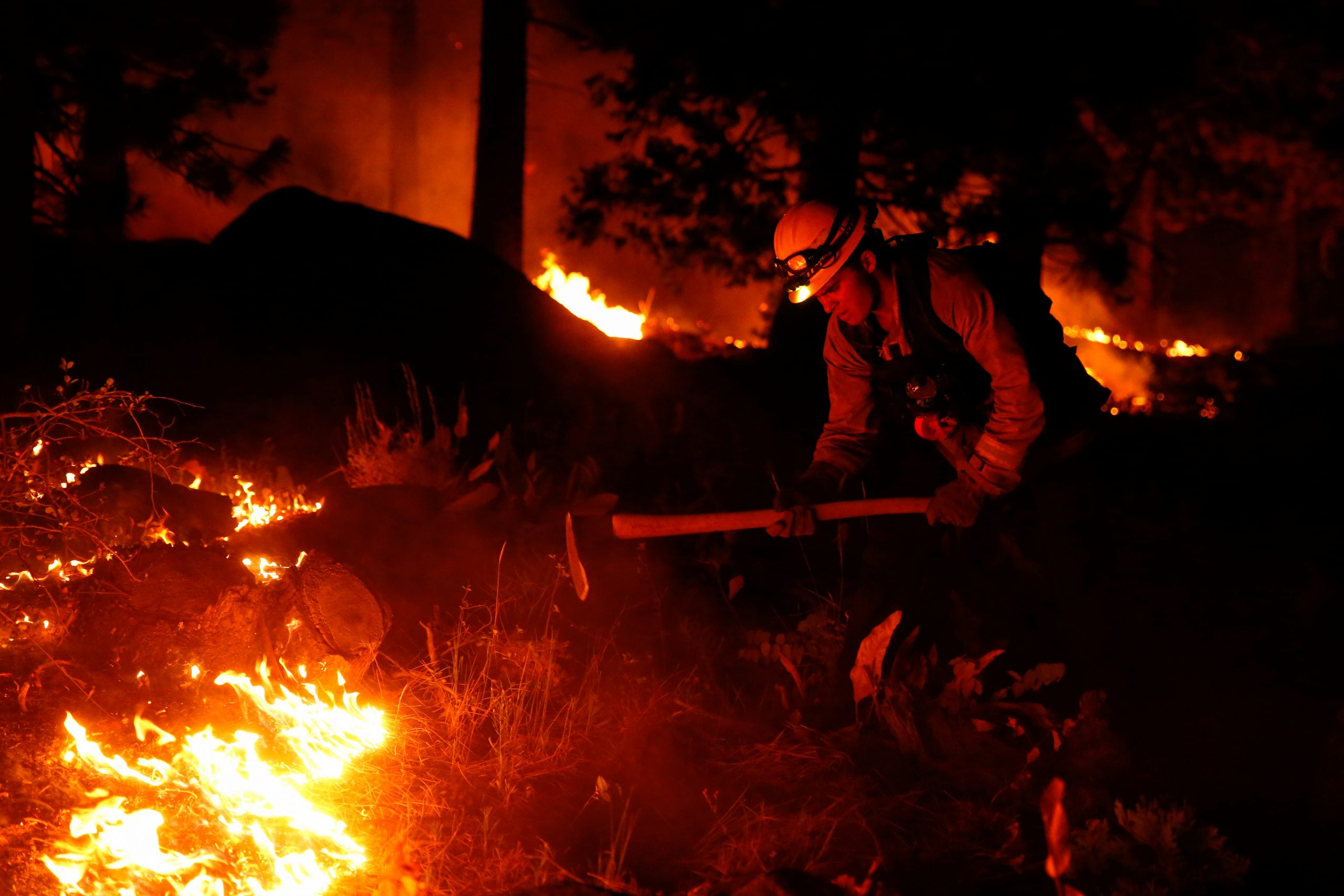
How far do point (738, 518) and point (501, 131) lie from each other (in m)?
7.82

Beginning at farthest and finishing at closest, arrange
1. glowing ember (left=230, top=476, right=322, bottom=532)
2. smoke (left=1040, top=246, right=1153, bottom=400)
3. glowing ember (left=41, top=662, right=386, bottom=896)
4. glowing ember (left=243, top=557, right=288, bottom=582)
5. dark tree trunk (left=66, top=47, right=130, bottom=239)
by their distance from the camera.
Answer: smoke (left=1040, top=246, right=1153, bottom=400), dark tree trunk (left=66, top=47, right=130, bottom=239), glowing ember (left=230, top=476, right=322, bottom=532), glowing ember (left=243, top=557, right=288, bottom=582), glowing ember (left=41, top=662, right=386, bottom=896)

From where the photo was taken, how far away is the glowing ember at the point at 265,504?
5.55m

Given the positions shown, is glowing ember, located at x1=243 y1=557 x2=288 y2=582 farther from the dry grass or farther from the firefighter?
the firefighter

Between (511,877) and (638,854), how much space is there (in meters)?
0.42

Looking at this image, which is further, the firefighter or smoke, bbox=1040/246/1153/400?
smoke, bbox=1040/246/1153/400

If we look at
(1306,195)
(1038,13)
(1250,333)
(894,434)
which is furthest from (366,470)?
(1250,333)

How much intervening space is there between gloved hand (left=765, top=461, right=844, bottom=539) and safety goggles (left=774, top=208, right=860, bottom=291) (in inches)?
32.2

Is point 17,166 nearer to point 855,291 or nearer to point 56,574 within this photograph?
point 56,574

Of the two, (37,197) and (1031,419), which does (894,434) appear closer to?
(1031,419)

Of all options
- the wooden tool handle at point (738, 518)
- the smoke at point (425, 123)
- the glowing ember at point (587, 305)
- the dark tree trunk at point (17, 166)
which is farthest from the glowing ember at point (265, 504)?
the smoke at point (425, 123)

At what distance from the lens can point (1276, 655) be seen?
523cm

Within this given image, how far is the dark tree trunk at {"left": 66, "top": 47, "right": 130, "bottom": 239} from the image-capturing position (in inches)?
306

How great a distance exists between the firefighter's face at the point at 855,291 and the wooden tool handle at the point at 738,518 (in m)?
0.71

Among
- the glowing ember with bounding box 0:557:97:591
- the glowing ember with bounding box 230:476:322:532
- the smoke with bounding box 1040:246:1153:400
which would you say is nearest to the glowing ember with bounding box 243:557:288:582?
the glowing ember with bounding box 0:557:97:591
